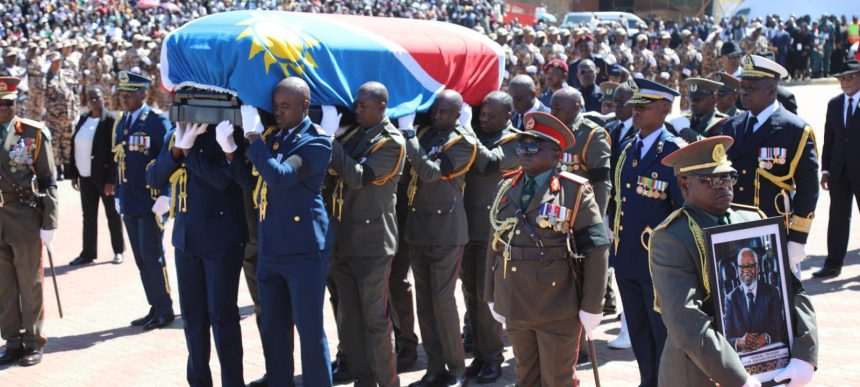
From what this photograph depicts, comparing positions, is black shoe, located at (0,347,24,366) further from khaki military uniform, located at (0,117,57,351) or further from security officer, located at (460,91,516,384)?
security officer, located at (460,91,516,384)

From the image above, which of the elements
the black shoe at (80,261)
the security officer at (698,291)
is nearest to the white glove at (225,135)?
the security officer at (698,291)

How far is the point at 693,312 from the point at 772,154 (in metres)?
3.16

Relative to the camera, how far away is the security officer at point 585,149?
6797 millimetres

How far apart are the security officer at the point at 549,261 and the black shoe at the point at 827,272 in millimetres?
5156

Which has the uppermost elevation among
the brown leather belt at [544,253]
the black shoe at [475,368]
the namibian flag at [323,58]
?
the namibian flag at [323,58]

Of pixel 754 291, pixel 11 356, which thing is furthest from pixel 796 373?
pixel 11 356

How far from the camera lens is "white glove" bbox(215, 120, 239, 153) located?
561 centimetres

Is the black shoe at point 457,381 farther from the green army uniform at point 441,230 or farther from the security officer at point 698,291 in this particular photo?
the security officer at point 698,291

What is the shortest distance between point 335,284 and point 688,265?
3117mm

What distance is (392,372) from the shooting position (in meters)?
6.09

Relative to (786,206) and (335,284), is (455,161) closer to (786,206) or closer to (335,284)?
(335,284)

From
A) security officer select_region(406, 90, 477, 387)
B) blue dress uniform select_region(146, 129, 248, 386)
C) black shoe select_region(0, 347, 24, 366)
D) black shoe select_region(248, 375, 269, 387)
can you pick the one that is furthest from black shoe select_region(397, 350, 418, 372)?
black shoe select_region(0, 347, 24, 366)

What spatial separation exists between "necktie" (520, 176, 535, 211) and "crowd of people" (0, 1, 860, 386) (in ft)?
0.06

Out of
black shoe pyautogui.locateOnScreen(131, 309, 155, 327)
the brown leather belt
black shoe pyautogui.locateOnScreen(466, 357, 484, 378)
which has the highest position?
the brown leather belt
